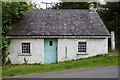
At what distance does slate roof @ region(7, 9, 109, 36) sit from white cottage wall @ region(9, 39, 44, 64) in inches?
24.5

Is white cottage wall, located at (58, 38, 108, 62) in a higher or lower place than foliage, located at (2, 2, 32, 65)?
lower

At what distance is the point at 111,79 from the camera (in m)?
10.5

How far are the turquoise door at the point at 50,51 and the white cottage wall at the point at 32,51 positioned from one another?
0.38 meters

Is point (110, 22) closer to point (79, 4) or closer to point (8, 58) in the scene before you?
point (79, 4)

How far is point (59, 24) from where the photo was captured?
1977 centimetres

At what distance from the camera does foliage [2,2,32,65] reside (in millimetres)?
17355

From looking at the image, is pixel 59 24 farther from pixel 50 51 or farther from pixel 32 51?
pixel 32 51

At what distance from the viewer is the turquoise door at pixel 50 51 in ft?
60.6

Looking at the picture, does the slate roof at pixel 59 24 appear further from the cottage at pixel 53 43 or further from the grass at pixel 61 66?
the grass at pixel 61 66

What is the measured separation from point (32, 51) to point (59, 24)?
148 inches

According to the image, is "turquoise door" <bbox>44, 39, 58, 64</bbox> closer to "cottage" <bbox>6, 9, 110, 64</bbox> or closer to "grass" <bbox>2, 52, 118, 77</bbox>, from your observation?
"cottage" <bbox>6, 9, 110, 64</bbox>

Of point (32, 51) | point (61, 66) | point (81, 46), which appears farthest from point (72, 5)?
point (61, 66)

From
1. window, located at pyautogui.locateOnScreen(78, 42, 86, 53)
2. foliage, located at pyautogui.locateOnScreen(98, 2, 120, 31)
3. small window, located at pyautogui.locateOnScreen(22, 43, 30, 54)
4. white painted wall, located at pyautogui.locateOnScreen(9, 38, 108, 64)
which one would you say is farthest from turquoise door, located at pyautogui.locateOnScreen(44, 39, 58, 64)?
foliage, located at pyautogui.locateOnScreen(98, 2, 120, 31)

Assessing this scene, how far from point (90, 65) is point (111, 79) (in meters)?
4.41
